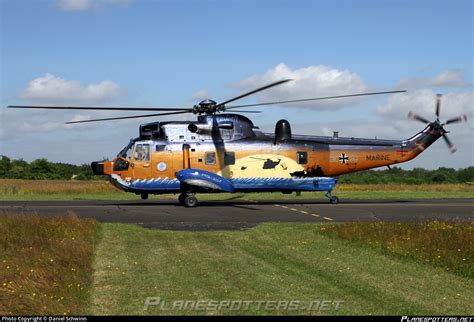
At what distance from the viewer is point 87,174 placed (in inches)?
3310

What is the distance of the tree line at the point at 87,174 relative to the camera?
275ft

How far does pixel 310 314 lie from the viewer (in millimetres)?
8992

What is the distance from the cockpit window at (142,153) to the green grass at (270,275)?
13.5m

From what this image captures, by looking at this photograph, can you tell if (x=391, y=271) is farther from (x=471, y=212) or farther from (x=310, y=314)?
(x=471, y=212)

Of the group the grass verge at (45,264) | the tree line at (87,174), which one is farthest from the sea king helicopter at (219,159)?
the tree line at (87,174)

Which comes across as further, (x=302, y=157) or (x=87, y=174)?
(x=87, y=174)

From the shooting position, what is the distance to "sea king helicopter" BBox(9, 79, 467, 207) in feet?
101

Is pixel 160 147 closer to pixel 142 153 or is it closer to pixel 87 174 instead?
pixel 142 153

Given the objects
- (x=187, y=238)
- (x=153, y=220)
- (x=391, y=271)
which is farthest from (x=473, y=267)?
(x=153, y=220)

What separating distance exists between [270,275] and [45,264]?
4.63m

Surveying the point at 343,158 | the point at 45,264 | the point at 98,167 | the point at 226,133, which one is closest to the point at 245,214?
the point at 226,133

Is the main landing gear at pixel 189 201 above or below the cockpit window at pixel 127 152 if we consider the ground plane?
below

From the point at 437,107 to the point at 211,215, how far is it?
15.5 meters

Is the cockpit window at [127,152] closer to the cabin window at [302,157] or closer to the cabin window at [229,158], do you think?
the cabin window at [229,158]
